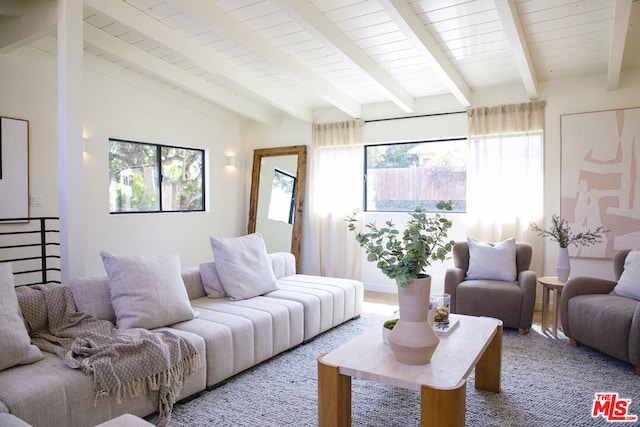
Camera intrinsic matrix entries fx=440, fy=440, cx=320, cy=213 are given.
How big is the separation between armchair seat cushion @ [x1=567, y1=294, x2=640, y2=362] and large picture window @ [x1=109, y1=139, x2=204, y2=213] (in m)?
4.57

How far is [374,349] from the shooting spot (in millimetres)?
2207

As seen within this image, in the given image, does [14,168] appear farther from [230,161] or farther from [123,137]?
[230,161]

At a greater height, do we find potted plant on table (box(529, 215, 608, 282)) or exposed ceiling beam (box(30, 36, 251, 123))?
exposed ceiling beam (box(30, 36, 251, 123))

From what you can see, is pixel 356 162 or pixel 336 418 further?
pixel 356 162

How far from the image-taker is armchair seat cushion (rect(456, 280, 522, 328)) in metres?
3.75

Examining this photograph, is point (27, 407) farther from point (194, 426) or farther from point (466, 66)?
point (466, 66)

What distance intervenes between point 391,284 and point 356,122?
2.15 meters

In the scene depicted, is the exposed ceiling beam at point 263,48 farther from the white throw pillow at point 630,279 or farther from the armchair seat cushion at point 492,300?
the white throw pillow at point 630,279

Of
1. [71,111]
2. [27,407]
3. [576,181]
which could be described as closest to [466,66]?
[576,181]

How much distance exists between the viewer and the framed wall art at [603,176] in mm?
4227

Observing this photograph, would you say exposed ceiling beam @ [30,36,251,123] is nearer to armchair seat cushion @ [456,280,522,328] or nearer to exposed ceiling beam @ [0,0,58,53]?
exposed ceiling beam @ [0,0,58,53]

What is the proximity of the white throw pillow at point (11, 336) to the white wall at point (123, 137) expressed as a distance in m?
1.05

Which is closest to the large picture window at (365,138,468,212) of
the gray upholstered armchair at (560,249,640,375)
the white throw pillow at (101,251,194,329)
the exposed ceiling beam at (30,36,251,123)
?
the gray upholstered armchair at (560,249,640,375)

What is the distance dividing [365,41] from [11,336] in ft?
10.9
